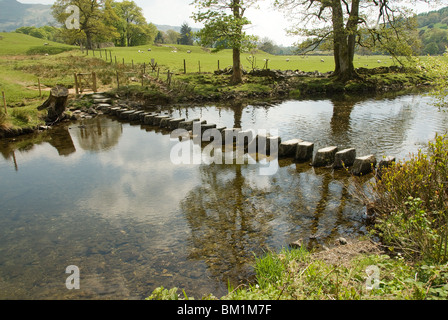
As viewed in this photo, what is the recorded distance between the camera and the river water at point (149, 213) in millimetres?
5156

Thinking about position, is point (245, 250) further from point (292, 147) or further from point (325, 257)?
point (292, 147)

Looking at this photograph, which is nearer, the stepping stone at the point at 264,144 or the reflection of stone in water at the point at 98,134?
the stepping stone at the point at 264,144

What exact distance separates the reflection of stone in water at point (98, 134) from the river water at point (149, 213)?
0.19 metres

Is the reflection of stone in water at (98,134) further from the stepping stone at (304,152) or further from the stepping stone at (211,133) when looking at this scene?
the stepping stone at (304,152)

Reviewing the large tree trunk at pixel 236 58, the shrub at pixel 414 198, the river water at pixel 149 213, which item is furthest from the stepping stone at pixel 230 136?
the large tree trunk at pixel 236 58

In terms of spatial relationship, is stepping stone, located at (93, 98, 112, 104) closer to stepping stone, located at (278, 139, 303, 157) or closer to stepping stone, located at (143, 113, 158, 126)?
stepping stone, located at (143, 113, 158, 126)

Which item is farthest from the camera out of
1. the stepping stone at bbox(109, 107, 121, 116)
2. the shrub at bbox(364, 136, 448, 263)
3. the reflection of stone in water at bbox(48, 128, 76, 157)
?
the stepping stone at bbox(109, 107, 121, 116)

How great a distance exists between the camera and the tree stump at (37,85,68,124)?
16750 mm

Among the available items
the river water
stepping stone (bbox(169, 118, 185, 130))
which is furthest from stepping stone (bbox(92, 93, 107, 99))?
stepping stone (bbox(169, 118, 185, 130))

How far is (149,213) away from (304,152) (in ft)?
19.4

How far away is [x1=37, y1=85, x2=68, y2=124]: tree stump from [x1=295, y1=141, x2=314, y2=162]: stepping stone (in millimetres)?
13189

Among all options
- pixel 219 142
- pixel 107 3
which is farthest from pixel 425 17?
pixel 219 142

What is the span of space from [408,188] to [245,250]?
3081 millimetres

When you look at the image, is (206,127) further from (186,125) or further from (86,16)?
(86,16)
